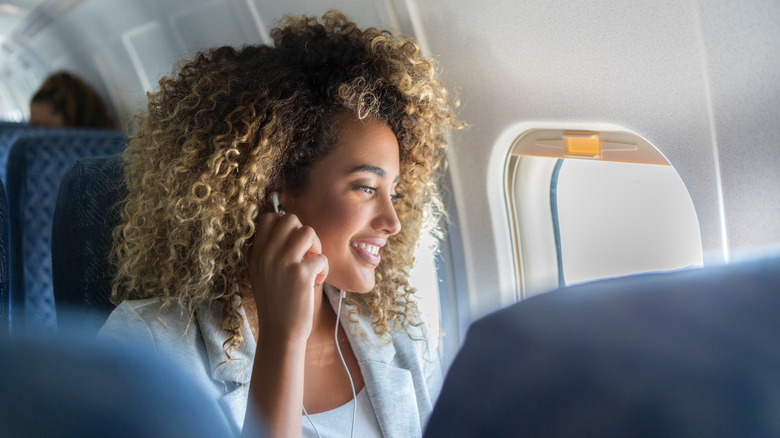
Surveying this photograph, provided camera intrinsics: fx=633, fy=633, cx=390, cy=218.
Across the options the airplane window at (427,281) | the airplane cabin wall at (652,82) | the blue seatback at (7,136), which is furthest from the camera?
the blue seatback at (7,136)

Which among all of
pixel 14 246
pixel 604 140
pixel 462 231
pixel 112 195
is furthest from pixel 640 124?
pixel 14 246

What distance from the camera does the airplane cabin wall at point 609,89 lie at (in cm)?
121

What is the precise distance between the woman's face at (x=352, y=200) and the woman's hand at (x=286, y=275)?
11 cm

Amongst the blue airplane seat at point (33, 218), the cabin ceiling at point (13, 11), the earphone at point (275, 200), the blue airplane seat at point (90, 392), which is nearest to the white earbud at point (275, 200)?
the earphone at point (275, 200)

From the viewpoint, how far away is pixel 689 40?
1.28 m

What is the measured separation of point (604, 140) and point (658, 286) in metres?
1.28

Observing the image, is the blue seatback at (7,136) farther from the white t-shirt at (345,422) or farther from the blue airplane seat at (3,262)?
the white t-shirt at (345,422)

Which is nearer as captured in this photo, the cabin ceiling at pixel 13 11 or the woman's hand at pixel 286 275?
the woman's hand at pixel 286 275

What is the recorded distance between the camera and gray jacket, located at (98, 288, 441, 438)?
1.42m

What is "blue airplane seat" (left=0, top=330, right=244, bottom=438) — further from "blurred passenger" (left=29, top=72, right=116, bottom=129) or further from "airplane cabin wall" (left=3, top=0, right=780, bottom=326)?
"blurred passenger" (left=29, top=72, right=116, bottom=129)

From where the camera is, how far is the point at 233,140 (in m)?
1.48

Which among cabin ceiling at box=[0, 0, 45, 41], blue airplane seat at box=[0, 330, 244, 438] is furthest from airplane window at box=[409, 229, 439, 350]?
cabin ceiling at box=[0, 0, 45, 41]

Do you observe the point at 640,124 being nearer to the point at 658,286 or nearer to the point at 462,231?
the point at 462,231

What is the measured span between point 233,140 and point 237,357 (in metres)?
0.50
